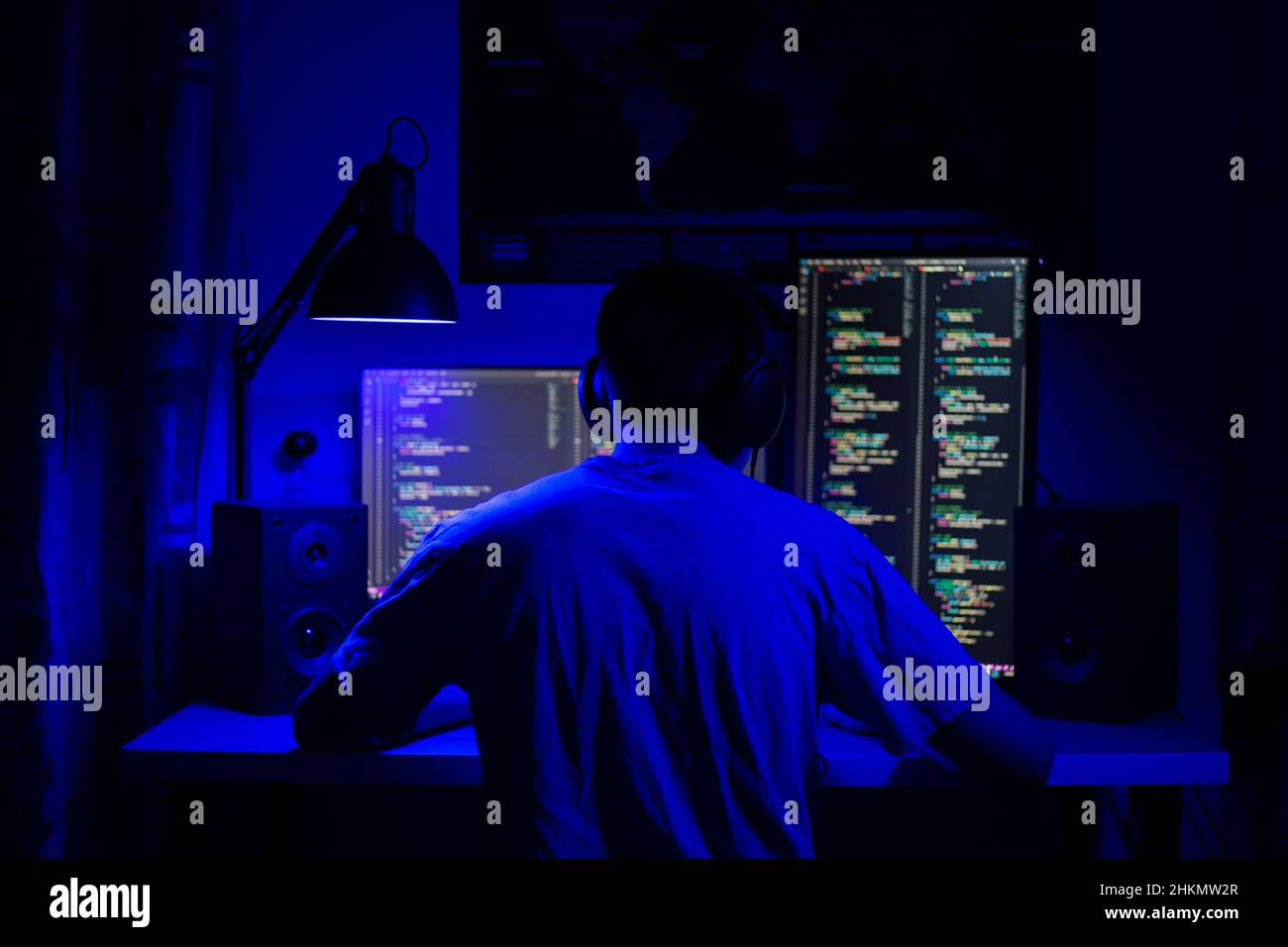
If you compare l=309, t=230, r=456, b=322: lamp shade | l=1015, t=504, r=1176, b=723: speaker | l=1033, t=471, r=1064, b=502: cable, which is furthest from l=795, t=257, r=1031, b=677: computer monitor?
l=309, t=230, r=456, b=322: lamp shade

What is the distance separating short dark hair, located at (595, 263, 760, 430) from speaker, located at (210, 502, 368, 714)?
73cm

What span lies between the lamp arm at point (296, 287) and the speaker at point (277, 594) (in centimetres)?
28

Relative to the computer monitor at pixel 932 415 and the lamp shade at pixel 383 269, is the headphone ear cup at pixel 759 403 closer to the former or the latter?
the computer monitor at pixel 932 415

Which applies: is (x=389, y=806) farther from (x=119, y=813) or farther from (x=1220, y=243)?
(x=1220, y=243)

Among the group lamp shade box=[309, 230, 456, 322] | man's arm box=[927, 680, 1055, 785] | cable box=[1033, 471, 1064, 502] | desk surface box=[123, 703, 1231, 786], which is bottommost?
desk surface box=[123, 703, 1231, 786]

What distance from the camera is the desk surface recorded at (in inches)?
58.0

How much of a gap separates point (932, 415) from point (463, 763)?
3.18ft

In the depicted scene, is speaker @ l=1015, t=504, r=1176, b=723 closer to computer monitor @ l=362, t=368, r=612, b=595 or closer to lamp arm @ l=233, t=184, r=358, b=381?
computer monitor @ l=362, t=368, r=612, b=595

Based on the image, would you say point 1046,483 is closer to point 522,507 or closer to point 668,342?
point 668,342

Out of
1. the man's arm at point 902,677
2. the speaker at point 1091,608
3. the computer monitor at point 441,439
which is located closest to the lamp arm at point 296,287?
the computer monitor at point 441,439

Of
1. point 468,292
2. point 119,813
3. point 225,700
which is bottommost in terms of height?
point 119,813

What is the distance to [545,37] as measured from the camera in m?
2.12
